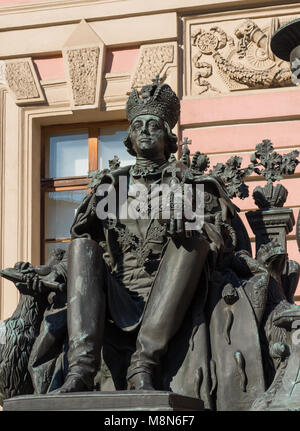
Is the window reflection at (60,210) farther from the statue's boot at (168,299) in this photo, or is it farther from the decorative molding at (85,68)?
the statue's boot at (168,299)

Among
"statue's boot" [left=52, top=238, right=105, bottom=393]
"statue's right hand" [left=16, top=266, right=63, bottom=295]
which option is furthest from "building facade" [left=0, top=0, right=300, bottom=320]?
"statue's boot" [left=52, top=238, right=105, bottom=393]

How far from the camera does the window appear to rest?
45.2ft

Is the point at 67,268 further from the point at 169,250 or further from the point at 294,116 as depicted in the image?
the point at 294,116

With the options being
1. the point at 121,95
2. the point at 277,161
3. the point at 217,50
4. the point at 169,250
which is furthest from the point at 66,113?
the point at 169,250

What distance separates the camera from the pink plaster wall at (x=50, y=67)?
45.9 ft

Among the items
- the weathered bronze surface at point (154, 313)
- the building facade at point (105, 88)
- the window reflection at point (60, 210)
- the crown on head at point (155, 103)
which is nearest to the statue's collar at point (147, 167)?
the weathered bronze surface at point (154, 313)

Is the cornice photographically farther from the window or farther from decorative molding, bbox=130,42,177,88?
the window

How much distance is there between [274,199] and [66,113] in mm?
6123

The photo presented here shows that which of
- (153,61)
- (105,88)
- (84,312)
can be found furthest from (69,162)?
(84,312)

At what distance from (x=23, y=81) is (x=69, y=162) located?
1009mm

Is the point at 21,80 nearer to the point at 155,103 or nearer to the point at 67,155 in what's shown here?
the point at 67,155

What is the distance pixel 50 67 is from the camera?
14055mm
